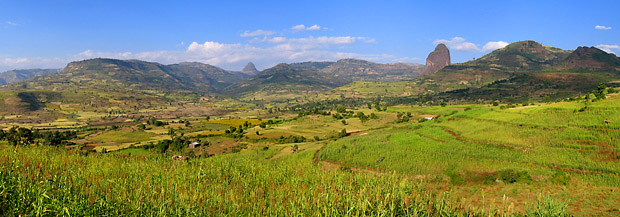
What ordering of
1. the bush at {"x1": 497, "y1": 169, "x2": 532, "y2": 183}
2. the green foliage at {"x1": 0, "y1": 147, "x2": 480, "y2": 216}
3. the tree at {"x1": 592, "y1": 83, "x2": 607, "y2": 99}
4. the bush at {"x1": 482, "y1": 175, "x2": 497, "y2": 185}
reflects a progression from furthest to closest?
the tree at {"x1": 592, "y1": 83, "x2": 607, "y2": 99}
the bush at {"x1": 482, "y1": 175, "x2": 497, "y2": 185}
the bush at {"x1": 497, "y1": 169, "x2": 532, "y2": 183}
the green foliage at {"x1": 0, "y1": 147, "x2": 480, "y2": 216}

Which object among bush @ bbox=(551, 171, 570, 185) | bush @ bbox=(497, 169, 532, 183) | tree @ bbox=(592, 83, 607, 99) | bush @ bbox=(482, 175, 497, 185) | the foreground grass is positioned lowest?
bush @ bbox=(482, 175, 497, 185)

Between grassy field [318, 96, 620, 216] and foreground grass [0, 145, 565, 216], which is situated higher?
foreground grass [0, 145, 565, 216]

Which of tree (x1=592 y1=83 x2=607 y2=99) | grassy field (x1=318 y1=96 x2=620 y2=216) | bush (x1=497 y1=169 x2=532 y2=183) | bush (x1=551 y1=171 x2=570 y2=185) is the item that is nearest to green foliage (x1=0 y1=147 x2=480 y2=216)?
grassy field (x1=318 y1=96 x2=620 y2=216)

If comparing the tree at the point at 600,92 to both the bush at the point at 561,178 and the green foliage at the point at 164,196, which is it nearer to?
the bush at the point at 561,178

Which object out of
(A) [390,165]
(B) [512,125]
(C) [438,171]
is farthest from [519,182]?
(B) [512,125]

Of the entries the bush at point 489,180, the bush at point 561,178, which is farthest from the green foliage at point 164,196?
the bush at point 561,178

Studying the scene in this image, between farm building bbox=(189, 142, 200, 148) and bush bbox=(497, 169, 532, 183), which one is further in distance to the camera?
farm building bbox=(189, 142, 200, 148)

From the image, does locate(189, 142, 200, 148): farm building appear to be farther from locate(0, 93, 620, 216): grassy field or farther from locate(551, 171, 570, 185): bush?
locate(551, 171, 570, 185): bush

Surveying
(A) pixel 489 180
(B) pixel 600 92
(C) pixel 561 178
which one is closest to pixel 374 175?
(A) pixel 489 180

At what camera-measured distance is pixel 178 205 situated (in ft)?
33.7

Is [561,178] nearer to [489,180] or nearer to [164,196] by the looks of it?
[489,180]

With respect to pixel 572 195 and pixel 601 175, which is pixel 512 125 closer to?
pixel 601 175

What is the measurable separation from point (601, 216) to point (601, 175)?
20.2 metres

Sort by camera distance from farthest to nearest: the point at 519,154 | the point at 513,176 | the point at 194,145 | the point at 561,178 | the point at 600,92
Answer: the point at 194,145 < the point at 600,92 < the point at 519,154 < the point at 513,176 < the point at 561,178
